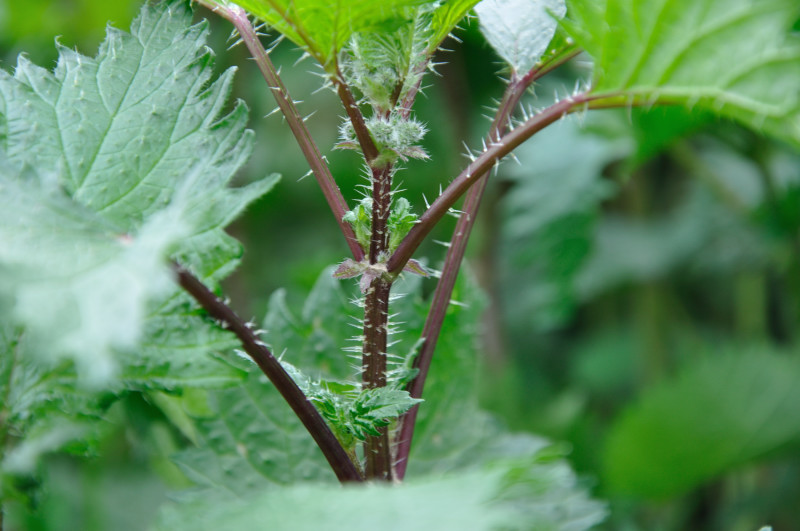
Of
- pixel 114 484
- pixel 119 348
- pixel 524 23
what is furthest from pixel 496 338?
pixel 119 348

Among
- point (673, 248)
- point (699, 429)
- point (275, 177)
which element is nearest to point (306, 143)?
point (275, 177)

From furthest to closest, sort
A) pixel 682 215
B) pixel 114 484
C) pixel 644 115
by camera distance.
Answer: pixel 682 215
pixel 114 484
pixel 644 115

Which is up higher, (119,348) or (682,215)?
(682,215)

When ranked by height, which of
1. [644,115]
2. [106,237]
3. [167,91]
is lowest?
[106,237]

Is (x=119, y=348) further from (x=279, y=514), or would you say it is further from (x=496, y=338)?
(x=496, y=338)

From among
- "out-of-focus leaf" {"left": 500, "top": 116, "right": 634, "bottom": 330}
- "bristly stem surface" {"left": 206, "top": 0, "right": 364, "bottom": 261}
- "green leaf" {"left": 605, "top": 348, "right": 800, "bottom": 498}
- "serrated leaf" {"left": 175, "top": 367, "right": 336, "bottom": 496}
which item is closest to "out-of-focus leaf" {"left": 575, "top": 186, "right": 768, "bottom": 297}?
"out-of-focus leaf" {"left": 500, "top": 116, "right": 634, "bottom": 330}

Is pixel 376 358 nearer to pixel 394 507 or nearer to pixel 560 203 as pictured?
pixel 394 507

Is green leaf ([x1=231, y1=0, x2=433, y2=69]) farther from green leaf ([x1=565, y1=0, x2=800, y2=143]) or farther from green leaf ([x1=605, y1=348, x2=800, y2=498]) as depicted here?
green leaf ([x1=605, y1=348, x2=800, y2=498])
